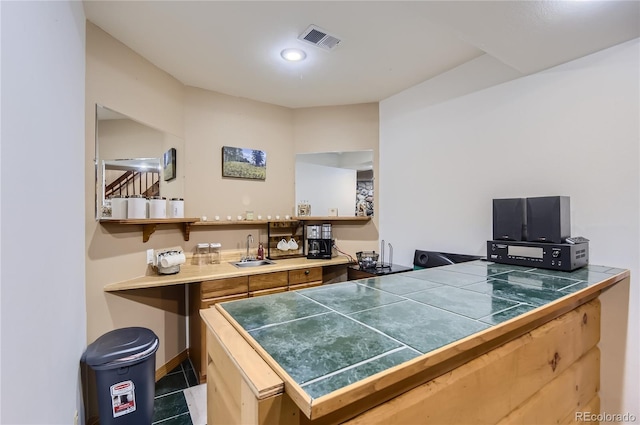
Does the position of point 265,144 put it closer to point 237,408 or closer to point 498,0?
point 498,0

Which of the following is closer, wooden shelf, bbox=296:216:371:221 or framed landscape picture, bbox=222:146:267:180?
framed landscape picture, bbox=222:146:267:180

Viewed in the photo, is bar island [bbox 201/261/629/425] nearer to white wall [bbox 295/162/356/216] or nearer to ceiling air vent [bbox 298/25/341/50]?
ceiling air vent [bbox 298/25/341/50]

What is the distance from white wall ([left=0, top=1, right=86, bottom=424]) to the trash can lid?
0.28 feet

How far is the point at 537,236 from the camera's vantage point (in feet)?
6.10

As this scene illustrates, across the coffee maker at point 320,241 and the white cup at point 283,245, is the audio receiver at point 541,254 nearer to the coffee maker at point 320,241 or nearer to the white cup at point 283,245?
the coffee maker at point 320,241

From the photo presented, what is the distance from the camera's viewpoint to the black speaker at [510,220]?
1.94 m

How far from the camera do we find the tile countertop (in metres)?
0.73

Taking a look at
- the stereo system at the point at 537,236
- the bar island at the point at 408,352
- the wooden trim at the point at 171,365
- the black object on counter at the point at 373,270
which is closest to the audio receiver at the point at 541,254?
the stereo system at the point at 537,236

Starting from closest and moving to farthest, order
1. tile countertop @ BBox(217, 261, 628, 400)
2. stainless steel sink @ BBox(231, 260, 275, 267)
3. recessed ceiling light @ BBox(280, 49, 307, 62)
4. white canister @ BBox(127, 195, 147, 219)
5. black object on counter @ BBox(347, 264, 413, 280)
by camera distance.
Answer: tile countertop @ BBox(217, 261, 628, 400) → white canister @ BBox(127, 195, 147, 219) → recessed ceiling light @ BBox(280, 49, 307, 62) → black object on counter @ BBox(347, 264, 413, 280) → stainless steel sink @ BBox(231, 260, 275, 267)

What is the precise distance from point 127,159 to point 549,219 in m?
2.96

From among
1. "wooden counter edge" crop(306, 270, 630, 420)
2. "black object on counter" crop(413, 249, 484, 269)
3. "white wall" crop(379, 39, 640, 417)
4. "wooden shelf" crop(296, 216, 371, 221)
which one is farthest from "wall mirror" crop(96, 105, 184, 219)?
Result: "black object on counter" crop(413, 249, 484, 269)

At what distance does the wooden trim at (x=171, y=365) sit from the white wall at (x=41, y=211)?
0.82 m

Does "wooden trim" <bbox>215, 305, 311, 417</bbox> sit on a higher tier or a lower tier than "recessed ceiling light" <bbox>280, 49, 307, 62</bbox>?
lower

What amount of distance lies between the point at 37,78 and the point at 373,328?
1.58 m
